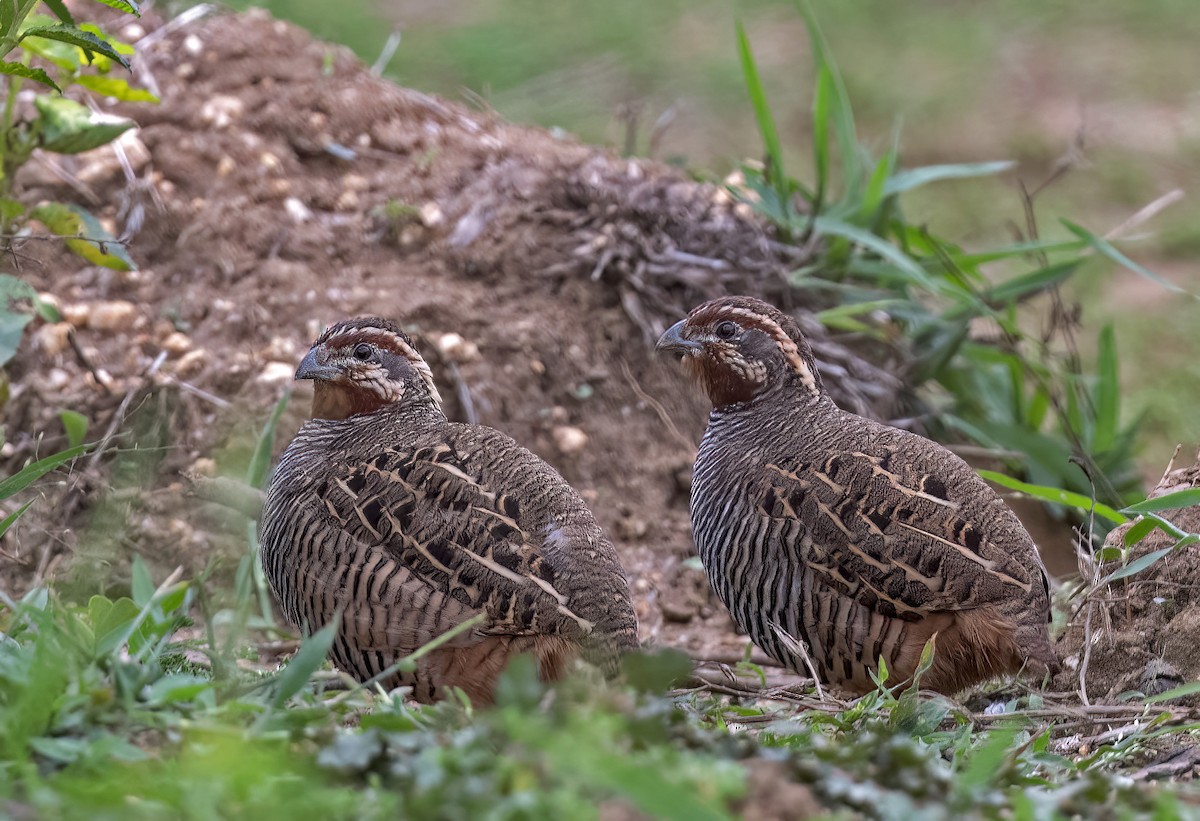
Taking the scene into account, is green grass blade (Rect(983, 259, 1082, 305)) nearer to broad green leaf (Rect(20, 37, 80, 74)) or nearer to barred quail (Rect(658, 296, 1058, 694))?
barred quail (Rect(658, 296, 1058, 694))

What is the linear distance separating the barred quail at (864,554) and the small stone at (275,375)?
1.97 m

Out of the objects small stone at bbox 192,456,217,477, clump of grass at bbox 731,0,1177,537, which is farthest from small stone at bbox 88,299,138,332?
clump of grass at bbox 731,0,1177,537

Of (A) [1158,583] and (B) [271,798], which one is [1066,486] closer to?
(A) [1158,583]

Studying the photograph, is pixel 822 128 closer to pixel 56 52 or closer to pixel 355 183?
pixel 355 183

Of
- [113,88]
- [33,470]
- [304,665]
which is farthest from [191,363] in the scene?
[304,665]

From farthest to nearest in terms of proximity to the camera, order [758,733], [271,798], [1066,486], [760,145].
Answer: [760,145]
[1066,486]
[758,733]
[271,798]

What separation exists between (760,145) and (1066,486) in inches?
211

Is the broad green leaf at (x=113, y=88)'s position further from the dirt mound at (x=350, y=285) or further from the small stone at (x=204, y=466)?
the small stone at (x=204, y=466)

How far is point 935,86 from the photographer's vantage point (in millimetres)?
12273

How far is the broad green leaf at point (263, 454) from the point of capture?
5.23 metres

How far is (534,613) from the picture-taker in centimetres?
398

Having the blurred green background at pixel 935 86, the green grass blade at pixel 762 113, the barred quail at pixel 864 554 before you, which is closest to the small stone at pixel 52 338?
the barred quail at pixel 864 554

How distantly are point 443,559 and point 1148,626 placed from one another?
2.44 metres

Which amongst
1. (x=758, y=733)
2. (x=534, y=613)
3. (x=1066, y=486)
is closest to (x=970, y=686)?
(x=758, y=733)
